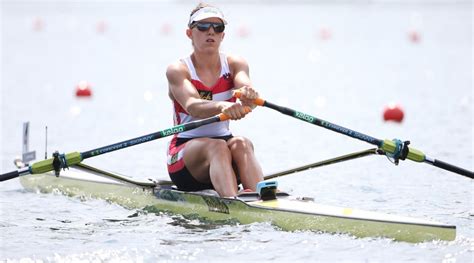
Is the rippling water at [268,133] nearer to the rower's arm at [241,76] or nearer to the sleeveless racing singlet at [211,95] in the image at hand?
the sleeveless racing singlet at [211,95]

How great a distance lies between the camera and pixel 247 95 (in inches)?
370

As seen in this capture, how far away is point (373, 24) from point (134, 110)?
38991mm

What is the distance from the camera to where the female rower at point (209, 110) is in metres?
9.66

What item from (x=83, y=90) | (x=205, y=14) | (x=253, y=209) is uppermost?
(x=83, y=90)

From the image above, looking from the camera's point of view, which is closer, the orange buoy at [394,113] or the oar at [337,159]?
the oar at [337,159]

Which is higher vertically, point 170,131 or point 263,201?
point 170,131

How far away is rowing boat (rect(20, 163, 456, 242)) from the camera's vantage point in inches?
338

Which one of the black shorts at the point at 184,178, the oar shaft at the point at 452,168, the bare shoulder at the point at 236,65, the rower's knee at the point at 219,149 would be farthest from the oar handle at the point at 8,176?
the oar shaft at the point at 452,168

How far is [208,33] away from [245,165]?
1255 mm

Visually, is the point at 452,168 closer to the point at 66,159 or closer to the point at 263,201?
the point at 263,201

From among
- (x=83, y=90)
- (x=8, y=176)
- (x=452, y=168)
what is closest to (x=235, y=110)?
(x=452, y=168)

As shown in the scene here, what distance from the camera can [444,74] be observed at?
2659cm

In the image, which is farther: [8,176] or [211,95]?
[211,95]

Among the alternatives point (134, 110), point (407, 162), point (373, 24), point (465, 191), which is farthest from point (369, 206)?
point (373, 24)
